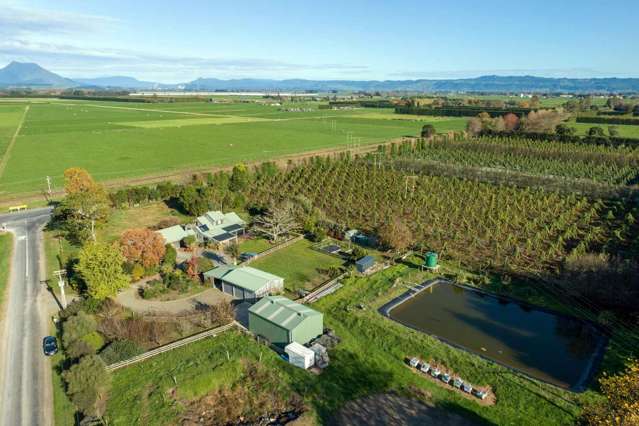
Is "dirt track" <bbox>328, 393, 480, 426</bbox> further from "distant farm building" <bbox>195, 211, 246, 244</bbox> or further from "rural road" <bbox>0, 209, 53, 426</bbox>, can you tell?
"distant farm building" <bbox>195, 211, 246, 244</bbox>

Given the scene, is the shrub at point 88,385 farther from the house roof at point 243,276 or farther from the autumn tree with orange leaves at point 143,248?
the autumn tree with orange leaves at point 143,248

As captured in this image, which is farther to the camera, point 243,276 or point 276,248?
point 276,248

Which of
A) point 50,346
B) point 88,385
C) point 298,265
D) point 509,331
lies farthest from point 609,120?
point 50,346

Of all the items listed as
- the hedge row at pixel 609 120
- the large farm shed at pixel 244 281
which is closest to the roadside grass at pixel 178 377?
the large farm shed at pixel 244 281

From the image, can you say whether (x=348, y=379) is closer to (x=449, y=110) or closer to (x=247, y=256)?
(x=247, y=256)

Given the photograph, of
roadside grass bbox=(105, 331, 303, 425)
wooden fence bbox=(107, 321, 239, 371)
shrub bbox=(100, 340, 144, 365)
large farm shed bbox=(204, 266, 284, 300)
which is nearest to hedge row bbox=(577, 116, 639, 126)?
large farm shed bbox=(204, 266, 284, 300)

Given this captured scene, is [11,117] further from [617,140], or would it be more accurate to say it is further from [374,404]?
[617,140]
